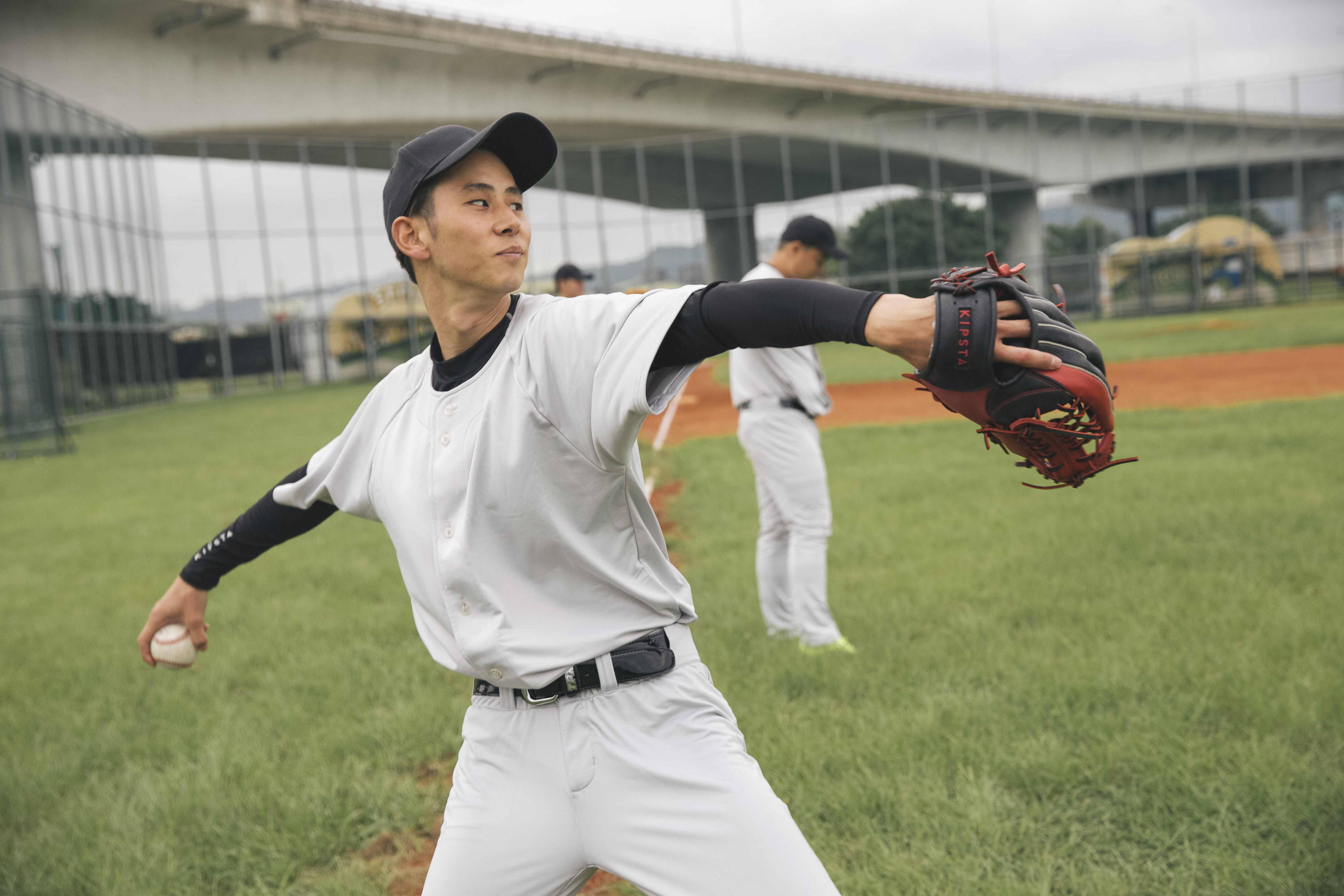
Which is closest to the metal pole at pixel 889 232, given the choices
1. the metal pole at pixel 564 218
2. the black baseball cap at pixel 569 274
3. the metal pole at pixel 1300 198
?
the metal pole at pixel 564 218

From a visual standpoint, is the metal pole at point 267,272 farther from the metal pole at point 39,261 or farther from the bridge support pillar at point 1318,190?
the bridge support pillar at point 1318,190

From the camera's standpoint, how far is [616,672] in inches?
85.1

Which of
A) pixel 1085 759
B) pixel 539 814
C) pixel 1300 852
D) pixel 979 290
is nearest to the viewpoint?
pixel 979 290

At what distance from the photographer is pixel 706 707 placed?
2.21 meters

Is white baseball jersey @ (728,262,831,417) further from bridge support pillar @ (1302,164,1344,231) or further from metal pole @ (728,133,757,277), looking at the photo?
bridge support pillar @ (1302,164,1344,231)

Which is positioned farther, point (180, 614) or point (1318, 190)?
point (1318, 190)

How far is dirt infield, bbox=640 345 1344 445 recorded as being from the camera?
14891 mm

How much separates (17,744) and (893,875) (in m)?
4.35

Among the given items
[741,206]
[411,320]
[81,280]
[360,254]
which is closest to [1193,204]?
[741,206]

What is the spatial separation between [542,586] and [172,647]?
1.26 m

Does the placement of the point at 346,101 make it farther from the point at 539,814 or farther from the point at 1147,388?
the point at 539,814

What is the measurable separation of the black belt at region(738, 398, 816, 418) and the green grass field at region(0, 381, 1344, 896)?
4.23 ft

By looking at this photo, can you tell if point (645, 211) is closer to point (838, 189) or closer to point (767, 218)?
→ point (767, 218)

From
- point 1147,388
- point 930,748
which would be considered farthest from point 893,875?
point 1147,388
